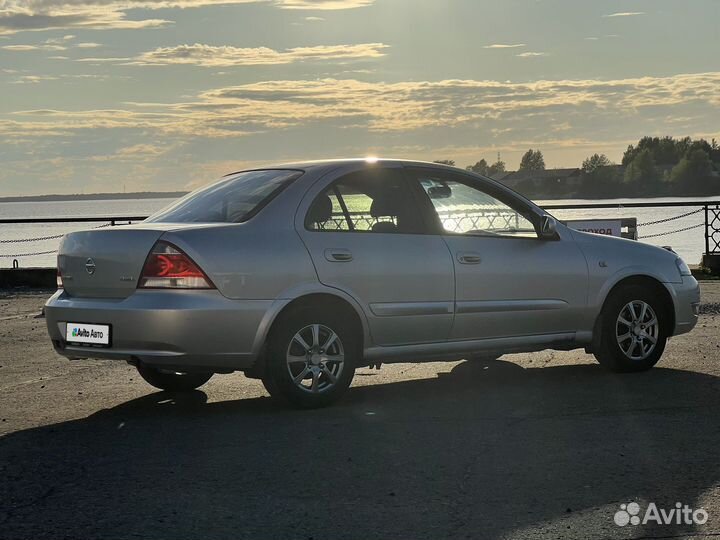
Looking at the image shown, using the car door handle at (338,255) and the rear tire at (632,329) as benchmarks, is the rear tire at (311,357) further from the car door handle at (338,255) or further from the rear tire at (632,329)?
the rear tire at (632,329)

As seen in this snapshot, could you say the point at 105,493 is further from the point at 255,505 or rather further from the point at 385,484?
the point at 385,484

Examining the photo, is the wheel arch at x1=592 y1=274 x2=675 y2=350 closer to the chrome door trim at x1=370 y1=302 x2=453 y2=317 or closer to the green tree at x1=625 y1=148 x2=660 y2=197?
the chrome door trim at x1=370 y1=302 x2=453 y2=317

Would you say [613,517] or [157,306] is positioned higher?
[157,306]

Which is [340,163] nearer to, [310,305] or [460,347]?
[310,305]

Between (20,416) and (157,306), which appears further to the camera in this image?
(20,416)

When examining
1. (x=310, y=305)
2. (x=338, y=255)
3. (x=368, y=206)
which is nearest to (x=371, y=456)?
(x=310, y=305)

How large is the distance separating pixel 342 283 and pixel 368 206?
71 cm

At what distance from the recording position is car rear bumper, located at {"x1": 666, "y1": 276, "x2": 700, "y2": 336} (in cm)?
992

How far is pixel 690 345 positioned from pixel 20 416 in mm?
6602

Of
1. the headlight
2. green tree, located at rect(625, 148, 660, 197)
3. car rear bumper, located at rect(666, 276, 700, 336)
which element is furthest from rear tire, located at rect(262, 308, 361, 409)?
green tree, located at rect(625, 148, 660, 197)

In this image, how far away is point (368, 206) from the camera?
8.58m

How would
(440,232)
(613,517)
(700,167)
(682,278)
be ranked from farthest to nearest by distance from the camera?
(700,167) < (682,278) < (440,232) < (613,517)

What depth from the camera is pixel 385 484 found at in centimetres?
590

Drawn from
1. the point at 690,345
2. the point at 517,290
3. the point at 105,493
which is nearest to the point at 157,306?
the point at 105,493
